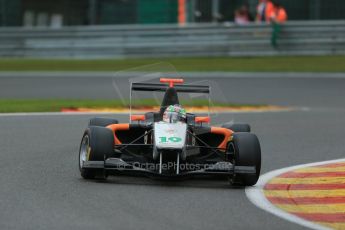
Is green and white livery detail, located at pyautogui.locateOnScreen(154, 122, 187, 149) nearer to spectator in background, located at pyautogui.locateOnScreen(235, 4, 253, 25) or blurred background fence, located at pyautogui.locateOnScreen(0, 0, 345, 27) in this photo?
spectator in background, located at pyautogui.locateOnScreen(235, 4, 253, 25)

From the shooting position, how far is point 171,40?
88.9ft

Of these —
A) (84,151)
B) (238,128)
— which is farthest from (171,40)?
(84,151)

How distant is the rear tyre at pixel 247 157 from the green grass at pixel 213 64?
15.1 m

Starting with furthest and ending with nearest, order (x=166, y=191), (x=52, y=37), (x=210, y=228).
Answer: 1. (x=52, y=37)
2. (x=166, y=191)
3. (x=210, y=228)

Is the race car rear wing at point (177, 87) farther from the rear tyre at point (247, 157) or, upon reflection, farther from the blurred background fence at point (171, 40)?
the blurred background fence at point (171, 40)

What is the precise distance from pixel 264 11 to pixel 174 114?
58.5 feet

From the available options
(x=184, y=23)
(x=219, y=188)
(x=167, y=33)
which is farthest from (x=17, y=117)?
(x=184, y=23)

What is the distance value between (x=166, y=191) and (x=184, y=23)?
68.8 ft

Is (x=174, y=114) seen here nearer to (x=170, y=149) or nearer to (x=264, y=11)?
(x=170, y=149)

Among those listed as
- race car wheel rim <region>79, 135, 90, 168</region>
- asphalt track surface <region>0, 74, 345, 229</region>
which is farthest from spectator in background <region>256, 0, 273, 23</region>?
race car wheel rim <region>79, 135, 90, 168</region>

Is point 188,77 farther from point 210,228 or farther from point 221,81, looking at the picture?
point 210,228

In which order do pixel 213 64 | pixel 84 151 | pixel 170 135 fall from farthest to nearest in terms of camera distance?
pixel 213 64
pixel 84 151
pixel 170 135

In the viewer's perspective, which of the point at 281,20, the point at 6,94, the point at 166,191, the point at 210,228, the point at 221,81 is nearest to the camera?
the point at 210,228

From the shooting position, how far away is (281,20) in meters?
26.1
